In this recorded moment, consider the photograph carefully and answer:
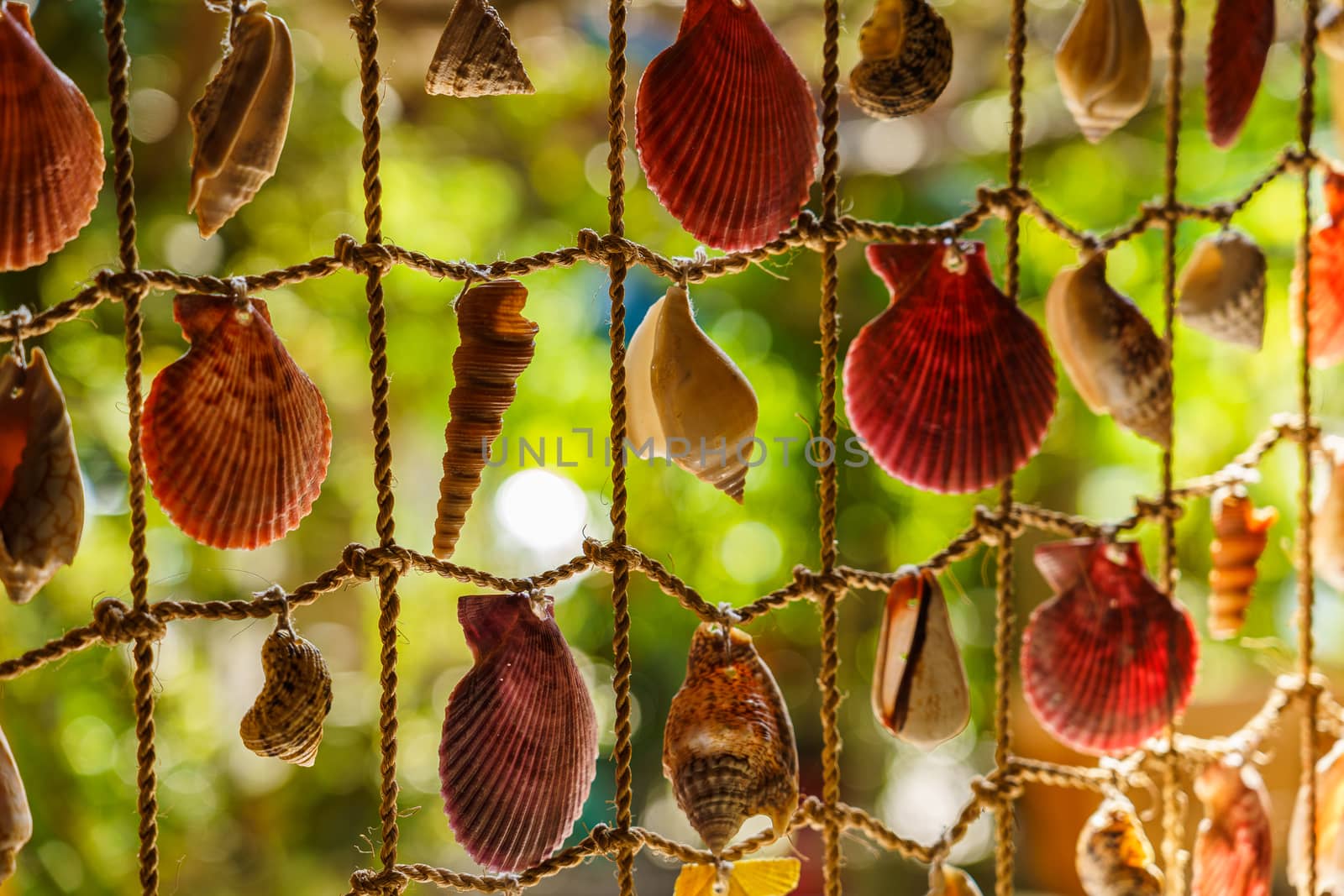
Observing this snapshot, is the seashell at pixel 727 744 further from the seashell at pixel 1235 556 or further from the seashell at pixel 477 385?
the seashell at pixel 1235 556

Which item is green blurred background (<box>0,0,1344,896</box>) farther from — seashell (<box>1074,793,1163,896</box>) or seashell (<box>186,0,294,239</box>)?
seashell (<box>186,0,294,239</box>)

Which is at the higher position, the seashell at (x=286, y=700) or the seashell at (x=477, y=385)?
the seashell at (x=477, y=385)

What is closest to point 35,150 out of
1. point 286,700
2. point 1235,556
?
point 286,700

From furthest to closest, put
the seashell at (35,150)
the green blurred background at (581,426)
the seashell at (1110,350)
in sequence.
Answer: the green blurred background at (581,426)
the seashell at (1110,350)
the seashell at (35,150)

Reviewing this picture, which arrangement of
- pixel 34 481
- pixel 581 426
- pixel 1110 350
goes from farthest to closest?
pixel 581 426 → pixel 1110 350 → pixel 34 481

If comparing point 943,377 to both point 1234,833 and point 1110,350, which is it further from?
point 1234,833

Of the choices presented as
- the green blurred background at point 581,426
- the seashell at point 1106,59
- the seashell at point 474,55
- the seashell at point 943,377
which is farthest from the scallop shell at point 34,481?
the green blurred background at point 581,426
